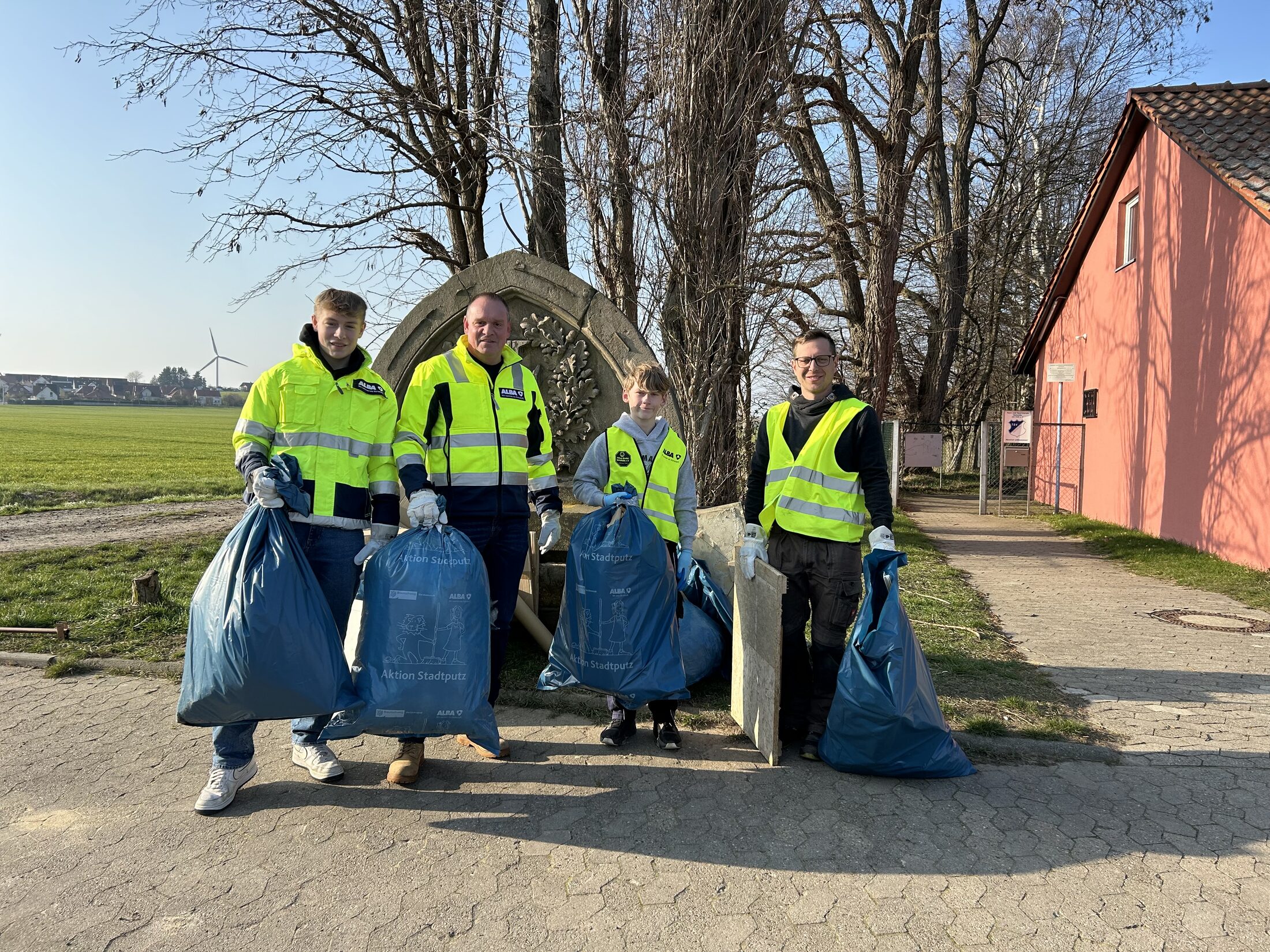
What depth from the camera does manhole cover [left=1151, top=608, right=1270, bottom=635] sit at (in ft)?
20.5

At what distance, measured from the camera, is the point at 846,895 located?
8.61 ft

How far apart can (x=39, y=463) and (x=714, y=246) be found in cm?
2220

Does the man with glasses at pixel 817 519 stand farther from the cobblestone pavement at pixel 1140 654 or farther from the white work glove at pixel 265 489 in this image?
the white work glove at pixel 265 489

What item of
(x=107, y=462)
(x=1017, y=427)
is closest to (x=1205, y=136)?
(x=1017, y=427)

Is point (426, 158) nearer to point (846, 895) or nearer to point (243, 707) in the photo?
point (243, 707)

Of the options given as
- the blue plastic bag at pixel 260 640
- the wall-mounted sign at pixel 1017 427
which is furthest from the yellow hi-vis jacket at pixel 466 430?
the wall-mounted sign at pixel 1017 427

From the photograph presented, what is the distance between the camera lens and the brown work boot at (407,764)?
11.2ft

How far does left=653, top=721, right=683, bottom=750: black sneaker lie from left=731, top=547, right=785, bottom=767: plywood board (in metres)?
0.34

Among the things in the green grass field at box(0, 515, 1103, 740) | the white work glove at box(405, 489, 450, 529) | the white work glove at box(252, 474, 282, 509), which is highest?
the white work glove at box(252, 474, 282, 509)

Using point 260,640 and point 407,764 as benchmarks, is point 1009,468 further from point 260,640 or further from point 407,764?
point 260,640

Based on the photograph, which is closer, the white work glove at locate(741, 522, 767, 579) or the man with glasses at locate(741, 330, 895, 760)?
the man with glasses at locate(741, 330, 895, 760)

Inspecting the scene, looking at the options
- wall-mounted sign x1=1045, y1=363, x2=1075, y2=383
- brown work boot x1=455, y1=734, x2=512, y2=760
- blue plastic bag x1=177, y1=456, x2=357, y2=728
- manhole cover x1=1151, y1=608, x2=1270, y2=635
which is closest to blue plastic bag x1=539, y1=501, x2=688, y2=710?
brown work boot x1=455, y1=734, x2=512, y2=760

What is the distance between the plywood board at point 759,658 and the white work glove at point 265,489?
1940 millimetres

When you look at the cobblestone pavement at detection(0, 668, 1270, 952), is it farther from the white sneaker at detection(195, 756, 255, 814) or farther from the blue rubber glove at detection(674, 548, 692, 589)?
the blue rubber glove at detection(674, 548, 692, 589)
